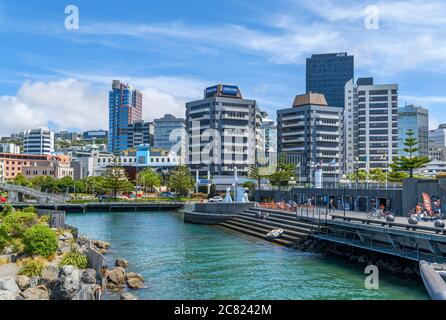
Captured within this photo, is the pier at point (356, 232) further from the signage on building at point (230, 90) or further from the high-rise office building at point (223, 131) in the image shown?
the signage on building at point (230, 90)

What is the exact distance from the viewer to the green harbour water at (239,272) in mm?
24203

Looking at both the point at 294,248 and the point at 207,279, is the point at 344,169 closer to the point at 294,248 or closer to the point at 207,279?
the point at 294,248

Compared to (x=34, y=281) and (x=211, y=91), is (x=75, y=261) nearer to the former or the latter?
(x=34, y=281)

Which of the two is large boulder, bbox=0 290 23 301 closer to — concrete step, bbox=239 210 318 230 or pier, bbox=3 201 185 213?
concrete step, bbox=239 210 318 230

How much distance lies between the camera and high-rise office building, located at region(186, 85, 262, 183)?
447 feet

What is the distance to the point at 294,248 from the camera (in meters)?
39.9

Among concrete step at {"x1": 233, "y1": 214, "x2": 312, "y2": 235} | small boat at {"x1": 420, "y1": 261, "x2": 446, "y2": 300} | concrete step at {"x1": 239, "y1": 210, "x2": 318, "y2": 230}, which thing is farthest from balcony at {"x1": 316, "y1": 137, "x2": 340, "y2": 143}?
small boat at {"x1": 420, "y1": 261, "x2": 446, "y2": 300}

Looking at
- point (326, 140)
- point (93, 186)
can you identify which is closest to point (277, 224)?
point (93, 186)

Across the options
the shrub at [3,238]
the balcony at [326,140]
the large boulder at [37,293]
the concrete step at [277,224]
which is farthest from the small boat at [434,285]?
the balcony at [326,140]

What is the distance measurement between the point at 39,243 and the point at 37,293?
9.89m

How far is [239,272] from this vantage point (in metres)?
29.9

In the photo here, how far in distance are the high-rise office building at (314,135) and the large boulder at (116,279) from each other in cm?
11726
